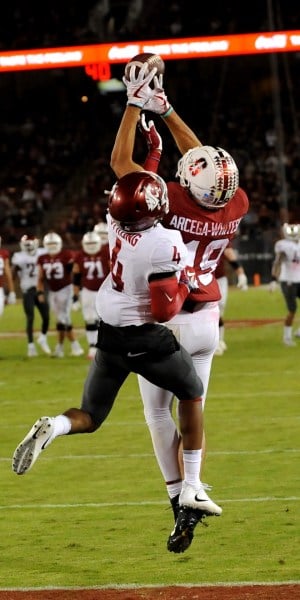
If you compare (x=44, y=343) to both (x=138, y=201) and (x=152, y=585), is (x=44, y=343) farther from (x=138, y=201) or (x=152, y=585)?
(x=138, y=201)

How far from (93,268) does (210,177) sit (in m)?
10.7

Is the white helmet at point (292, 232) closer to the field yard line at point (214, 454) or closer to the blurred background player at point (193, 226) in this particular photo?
the field yard line at point (214, 454)

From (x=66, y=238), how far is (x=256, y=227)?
461 cm

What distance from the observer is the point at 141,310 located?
18.1 feet

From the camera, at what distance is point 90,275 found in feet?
54.1

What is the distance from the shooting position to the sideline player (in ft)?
17.6

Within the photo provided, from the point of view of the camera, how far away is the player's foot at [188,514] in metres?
5.64

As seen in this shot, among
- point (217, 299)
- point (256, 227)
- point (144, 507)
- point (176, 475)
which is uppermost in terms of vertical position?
point (217, 299)

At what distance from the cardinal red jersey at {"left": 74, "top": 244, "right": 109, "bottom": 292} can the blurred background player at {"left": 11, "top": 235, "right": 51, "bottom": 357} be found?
35.6 inches

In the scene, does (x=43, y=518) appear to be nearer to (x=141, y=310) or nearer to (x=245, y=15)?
(x=141, y=310)

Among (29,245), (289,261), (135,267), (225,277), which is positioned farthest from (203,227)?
(29,245)

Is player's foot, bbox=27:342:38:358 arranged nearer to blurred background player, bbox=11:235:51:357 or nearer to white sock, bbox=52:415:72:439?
blurred background player, bbox=11:235:51:357

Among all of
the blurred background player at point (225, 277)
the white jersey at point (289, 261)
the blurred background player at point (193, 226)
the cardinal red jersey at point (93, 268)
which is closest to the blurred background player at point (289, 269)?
the white jersey at point (289, 261)

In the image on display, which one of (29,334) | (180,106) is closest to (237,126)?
(180,106)
